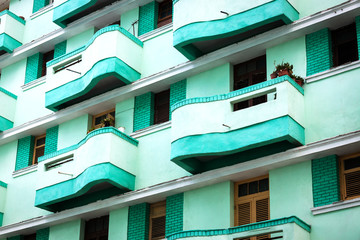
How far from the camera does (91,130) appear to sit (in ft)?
91.2

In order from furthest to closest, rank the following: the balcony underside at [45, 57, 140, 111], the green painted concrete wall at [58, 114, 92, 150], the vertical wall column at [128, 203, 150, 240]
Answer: the green painted concrete wall at [58, 114, 92, 150] < the balcony underside at [45, 57, 140, 111] < the vertical wall column at [128, 203, 150, 240]

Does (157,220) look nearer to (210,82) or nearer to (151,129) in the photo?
(151,129)

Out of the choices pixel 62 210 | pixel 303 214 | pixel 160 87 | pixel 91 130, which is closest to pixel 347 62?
pixel 303 214

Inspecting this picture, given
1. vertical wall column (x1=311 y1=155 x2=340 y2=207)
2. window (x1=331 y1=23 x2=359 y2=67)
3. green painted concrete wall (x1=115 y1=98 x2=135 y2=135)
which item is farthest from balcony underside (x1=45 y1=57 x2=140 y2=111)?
vertical wall column (x1=311 y1=155 x2=340 y2=207)

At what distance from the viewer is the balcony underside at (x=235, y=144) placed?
22.5m

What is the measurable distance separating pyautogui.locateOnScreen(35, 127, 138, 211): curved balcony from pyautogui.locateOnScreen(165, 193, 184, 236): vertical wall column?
1.63m

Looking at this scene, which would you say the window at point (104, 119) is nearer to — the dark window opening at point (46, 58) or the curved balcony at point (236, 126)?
the curved balcony at point (236, 126)

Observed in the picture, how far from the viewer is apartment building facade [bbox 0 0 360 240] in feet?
73.4

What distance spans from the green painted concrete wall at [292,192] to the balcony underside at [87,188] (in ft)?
17.5

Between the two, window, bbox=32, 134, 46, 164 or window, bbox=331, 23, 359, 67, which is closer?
window, bbox=331, 23, 359, 67

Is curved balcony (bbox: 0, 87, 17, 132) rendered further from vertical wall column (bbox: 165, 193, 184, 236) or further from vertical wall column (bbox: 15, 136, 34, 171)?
vertical wall column (bbox: 165, 193, 184, 236)

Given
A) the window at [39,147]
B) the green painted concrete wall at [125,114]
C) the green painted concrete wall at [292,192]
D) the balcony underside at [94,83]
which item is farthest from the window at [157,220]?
the window at [39,147]

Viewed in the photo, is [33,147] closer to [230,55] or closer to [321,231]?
[230,55]

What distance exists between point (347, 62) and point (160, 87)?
6939 mm
